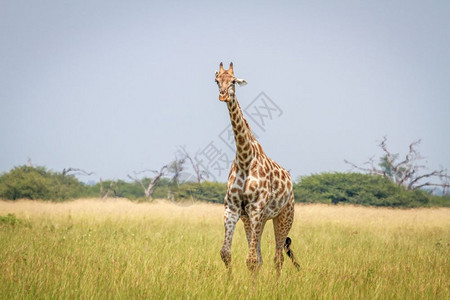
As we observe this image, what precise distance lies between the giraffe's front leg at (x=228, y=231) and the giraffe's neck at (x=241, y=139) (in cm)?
73

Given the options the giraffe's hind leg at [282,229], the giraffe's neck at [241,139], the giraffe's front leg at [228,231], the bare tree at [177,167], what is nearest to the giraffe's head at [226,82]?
the giraffe's neck at [241,139]

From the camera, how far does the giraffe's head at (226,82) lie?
626 cm

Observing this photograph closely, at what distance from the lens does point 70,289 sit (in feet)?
19.0

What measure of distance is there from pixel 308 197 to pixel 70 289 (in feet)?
109

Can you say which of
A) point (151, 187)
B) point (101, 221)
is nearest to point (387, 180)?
point (151, 187)

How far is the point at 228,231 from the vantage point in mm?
6719

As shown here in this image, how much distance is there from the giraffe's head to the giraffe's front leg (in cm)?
177

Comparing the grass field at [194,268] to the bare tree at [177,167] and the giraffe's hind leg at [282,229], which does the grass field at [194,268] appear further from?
the bare tree at [177,167]

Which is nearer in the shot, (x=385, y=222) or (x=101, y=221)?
(x=101, y=221)

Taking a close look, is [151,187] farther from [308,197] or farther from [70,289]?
[70,289]

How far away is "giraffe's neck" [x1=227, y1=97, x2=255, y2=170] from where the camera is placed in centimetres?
695

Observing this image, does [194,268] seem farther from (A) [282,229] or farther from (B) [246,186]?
(A) [282,229]

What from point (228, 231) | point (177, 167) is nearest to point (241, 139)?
point (228, 231)

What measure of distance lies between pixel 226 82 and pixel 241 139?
105 centimetres
